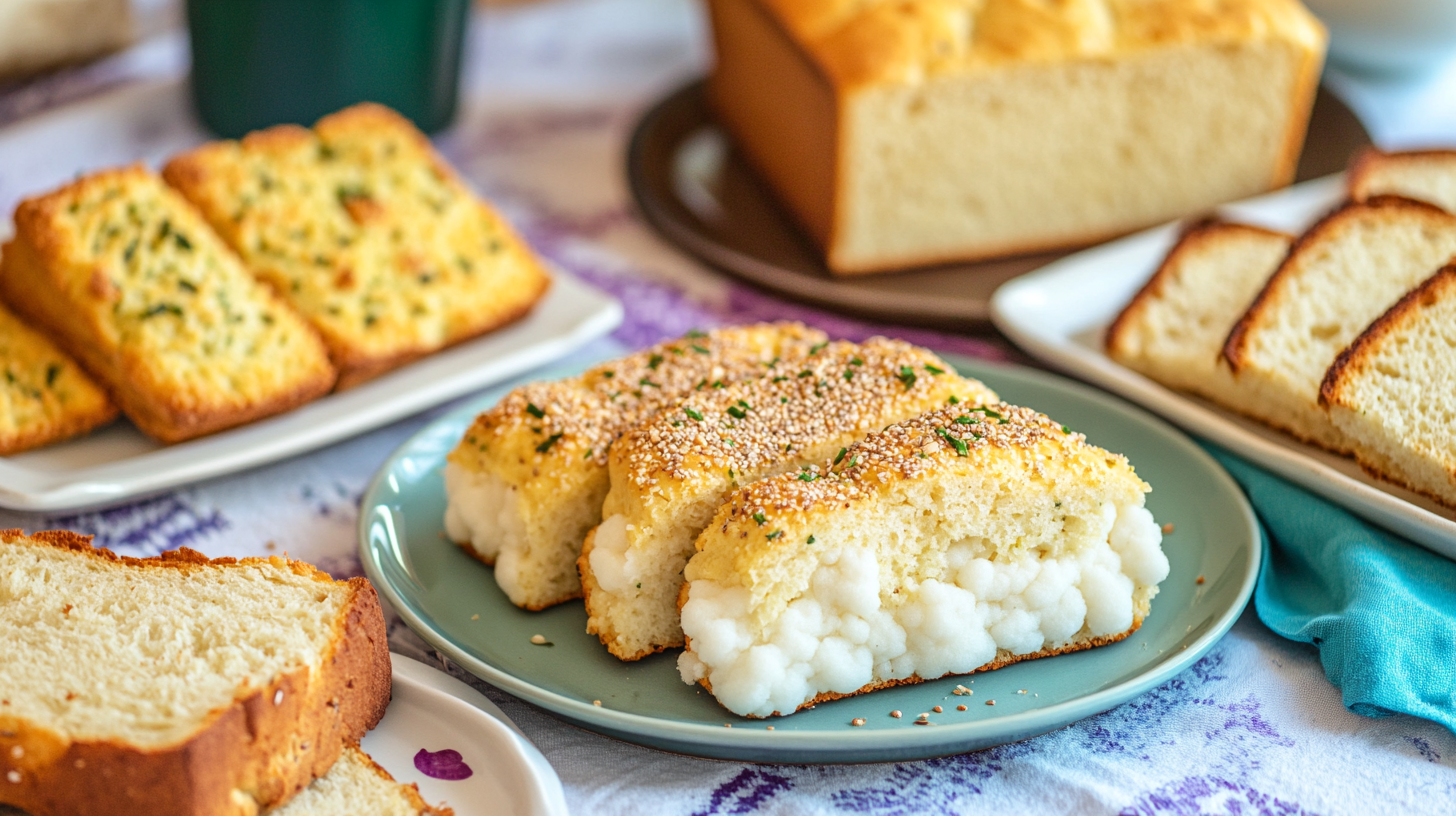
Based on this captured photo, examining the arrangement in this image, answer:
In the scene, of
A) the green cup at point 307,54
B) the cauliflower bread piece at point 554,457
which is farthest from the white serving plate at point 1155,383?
the green cup at point 307,54

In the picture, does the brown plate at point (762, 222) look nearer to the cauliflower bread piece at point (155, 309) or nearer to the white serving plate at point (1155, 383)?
the white serving plate at point (1155, 383)

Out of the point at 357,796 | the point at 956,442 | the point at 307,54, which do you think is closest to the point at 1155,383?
the point at 956,442

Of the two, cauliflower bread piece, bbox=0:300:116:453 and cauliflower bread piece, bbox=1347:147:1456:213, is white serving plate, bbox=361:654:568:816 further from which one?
cauliflower bread piece, bbox=1347:147:1456:213

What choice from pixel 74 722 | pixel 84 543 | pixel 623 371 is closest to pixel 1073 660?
pixel 623 371

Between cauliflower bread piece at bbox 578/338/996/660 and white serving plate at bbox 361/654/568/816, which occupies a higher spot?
cauliflower bread piece at bbox 578/338/996/660

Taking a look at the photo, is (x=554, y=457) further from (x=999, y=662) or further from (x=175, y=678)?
(x=999, y=662)

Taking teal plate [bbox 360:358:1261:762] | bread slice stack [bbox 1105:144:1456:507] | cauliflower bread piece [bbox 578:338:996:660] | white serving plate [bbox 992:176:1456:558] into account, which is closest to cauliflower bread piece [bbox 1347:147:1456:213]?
bread slice stack [bbox 1105:144:1456:507]
